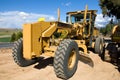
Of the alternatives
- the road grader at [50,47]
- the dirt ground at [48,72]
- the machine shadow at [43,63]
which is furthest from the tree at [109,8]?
the machine shadow at [43,63]

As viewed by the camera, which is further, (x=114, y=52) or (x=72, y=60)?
(x=114, y=52)

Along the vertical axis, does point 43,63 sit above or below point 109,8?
below

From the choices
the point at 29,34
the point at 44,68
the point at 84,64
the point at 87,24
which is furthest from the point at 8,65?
the point at 87,24

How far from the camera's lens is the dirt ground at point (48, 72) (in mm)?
8116

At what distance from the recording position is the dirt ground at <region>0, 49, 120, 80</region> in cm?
812

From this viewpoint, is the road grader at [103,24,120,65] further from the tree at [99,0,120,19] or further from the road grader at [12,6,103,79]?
the tree at [99,0,120,19]

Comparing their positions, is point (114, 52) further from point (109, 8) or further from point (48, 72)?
point (109, 8)

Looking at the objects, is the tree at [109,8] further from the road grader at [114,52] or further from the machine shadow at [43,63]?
the machine shadow at [43,63]

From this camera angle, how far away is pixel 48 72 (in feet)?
28.5

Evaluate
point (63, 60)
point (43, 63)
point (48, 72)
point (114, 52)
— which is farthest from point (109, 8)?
point (63, 60)

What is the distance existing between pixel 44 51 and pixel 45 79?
1260 mm

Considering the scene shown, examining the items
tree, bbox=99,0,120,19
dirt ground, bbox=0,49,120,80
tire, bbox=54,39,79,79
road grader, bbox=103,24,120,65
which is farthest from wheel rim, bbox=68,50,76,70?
tree, bbox=99,0,120,19

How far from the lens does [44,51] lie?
8688 millimetres

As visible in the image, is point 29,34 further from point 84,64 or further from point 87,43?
point 87,43
